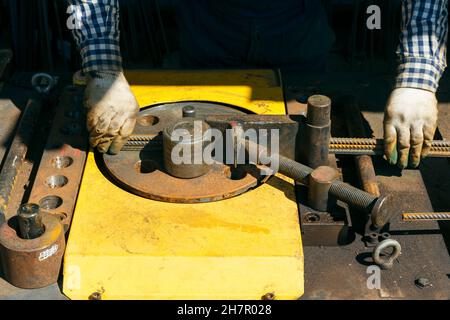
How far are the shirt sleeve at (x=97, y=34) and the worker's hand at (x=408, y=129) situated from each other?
0.99 m

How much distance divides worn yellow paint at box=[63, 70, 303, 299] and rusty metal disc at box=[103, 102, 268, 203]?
0.09 ft

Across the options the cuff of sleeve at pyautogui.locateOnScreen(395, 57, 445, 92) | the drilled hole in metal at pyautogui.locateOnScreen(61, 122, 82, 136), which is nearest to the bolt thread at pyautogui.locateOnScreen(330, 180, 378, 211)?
the cuff of sleeve at pyautogui.locateOnScreen(395, 57, 445, 92)

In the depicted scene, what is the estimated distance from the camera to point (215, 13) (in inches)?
131

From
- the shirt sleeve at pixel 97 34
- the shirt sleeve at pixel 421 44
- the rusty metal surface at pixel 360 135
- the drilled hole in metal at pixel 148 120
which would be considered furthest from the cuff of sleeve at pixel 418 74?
the shirt sleeve at pixel 97 34

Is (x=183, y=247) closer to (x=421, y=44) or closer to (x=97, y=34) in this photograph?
(x=97, y=34)

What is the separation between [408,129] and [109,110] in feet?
3.34

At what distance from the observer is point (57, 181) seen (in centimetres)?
237

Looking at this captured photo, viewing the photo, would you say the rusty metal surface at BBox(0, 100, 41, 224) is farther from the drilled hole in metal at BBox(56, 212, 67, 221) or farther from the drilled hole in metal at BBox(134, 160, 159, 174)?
the drilled hole in metal at BBox(134, 160, 159, 174)

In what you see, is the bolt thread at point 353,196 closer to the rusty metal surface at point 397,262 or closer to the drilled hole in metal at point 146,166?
the rusty metal surface at point 397,262

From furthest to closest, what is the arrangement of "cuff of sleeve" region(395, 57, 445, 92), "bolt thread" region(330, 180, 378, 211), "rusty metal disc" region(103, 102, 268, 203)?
"cuff of sleeve" region(395, 57, 445, 92) → "rusty metal disc" region(103, 102, 268, 203) → "bolt thread" region(330, 180, 378, 211)

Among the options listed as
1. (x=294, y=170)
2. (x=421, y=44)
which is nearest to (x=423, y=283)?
(x=294, y=170)

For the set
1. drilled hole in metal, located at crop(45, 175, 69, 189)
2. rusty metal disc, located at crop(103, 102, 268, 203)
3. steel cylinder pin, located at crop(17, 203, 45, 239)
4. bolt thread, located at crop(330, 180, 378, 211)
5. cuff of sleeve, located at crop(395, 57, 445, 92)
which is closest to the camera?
steel cylinder pin, located at crop(17, 203, 45, 239)

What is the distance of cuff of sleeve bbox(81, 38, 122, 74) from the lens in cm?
260

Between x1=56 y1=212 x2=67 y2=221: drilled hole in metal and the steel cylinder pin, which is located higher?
the steel cylinder pin
